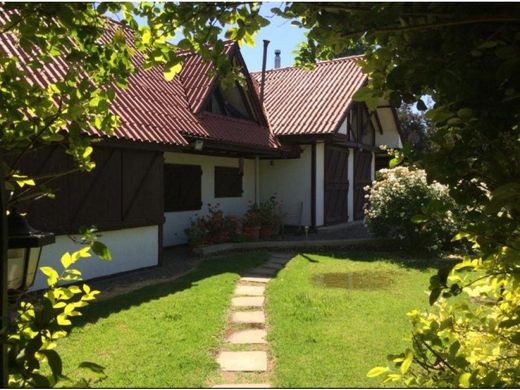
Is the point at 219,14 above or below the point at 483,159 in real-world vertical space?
above

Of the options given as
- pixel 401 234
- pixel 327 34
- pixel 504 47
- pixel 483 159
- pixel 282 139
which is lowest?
pixel 401 234

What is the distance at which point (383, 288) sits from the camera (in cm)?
807

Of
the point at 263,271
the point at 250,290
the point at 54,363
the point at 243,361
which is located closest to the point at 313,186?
the point at 263,271

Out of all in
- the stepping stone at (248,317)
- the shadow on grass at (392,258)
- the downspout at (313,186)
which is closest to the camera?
the stepping stone at (248,317)

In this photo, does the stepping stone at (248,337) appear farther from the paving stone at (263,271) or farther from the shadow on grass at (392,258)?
the shadow on grass at (392,258)

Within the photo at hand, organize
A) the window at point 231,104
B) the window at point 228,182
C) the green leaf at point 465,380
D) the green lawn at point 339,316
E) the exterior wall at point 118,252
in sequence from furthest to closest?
the window at point 228,182 → the window at point 231,104 → the exterior wall at point 118,252 → the green lawn at point 339,316 → the green leaf at point 465,380

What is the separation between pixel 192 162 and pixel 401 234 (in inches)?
222

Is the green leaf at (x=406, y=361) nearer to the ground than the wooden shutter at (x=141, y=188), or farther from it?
nearer to the ground

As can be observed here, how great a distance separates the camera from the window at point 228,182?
14031 mm

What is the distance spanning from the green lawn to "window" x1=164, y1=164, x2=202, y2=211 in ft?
12.2

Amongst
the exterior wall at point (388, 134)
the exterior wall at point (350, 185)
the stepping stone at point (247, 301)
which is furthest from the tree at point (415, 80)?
the exterior wall at point (388, 134)

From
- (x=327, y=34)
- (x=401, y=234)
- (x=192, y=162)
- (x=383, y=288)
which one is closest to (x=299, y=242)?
(x=401, y=234)

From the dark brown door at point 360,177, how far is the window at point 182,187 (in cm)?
731

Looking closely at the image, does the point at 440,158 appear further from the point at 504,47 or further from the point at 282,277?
the point at 282,277
